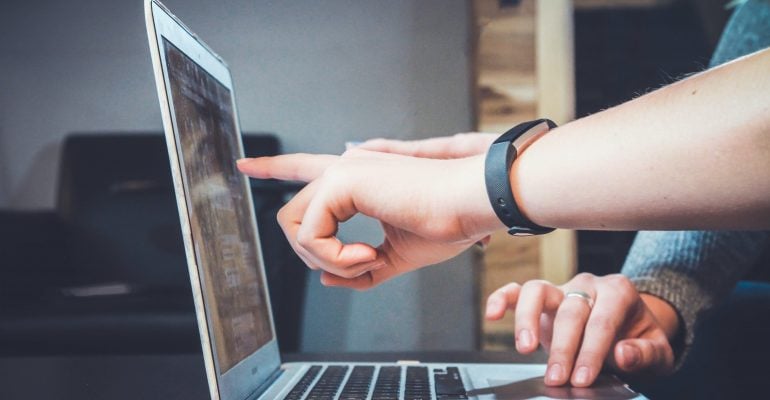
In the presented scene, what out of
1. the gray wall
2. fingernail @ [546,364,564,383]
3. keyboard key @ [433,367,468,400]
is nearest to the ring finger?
fingernail @ [546,364,564,383]

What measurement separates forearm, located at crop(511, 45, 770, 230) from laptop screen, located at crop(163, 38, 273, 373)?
0.34 metres

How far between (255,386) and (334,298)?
0.64 m

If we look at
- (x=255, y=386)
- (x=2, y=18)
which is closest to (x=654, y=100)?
(x=255, y=386)

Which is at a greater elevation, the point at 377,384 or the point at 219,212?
the point at 219,212

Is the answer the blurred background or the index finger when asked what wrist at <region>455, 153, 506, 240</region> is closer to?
the index finger

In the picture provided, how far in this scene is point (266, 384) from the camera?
76 cm

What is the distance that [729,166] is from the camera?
462mm

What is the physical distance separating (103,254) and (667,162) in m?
1.43

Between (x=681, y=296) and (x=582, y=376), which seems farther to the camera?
(x=681, y=296)

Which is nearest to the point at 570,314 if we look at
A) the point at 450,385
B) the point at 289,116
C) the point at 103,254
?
the point at 450,385

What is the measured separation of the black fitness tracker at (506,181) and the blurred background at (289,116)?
643 mm

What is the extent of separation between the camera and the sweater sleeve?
872 mm

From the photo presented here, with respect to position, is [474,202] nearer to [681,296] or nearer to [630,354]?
[630,354]

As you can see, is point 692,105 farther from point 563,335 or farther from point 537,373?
point 537,373
